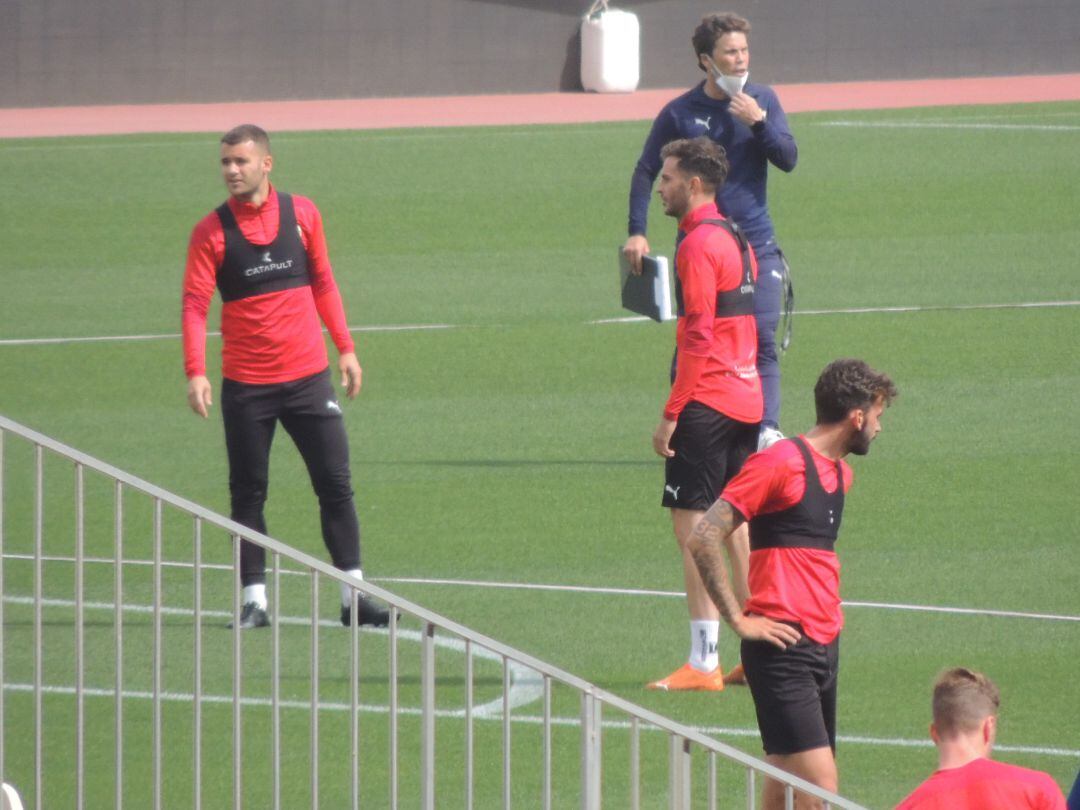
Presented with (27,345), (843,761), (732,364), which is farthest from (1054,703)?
(27,345)

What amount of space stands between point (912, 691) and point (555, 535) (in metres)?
2.97

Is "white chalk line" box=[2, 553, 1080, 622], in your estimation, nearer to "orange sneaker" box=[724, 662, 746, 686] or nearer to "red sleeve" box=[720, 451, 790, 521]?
"orange sneaker" box=[724, 662, 746, 686]

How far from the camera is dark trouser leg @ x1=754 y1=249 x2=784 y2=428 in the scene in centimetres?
966

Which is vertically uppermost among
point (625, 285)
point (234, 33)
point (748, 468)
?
point (234, 33)

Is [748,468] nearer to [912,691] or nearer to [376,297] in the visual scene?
[912,691]

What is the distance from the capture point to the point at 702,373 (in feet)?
26.8

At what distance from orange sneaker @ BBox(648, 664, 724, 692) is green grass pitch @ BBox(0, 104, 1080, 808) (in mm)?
72

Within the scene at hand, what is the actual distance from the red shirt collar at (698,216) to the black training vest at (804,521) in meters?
2.03

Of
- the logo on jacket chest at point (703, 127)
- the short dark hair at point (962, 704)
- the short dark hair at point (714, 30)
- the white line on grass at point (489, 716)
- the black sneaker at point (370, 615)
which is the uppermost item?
the short dark hair at point (714, 30)

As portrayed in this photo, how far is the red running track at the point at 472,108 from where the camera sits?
30969 mm

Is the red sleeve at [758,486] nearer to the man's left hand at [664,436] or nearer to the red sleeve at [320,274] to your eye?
the man's left hand at [664,436]

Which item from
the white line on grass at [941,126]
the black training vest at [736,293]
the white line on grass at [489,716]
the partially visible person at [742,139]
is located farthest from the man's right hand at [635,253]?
the white line on grass at [941,126]

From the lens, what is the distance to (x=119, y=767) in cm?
592

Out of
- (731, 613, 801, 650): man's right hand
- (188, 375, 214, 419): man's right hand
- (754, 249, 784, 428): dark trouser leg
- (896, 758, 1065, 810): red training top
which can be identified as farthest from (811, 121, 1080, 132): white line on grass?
(896, 758, 1065, 810): red training top
